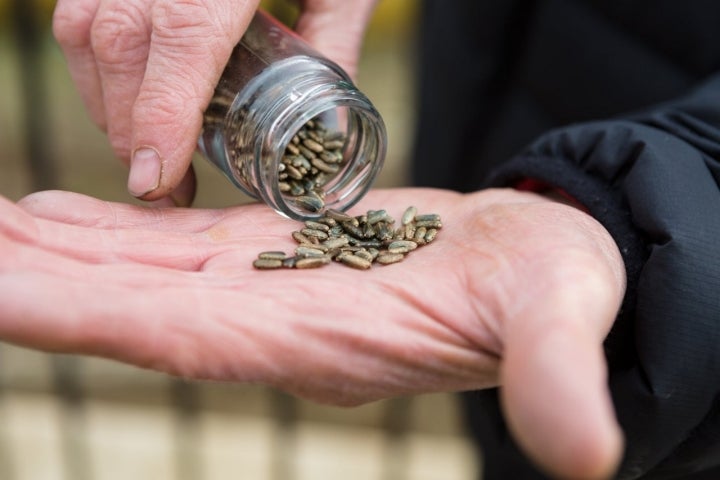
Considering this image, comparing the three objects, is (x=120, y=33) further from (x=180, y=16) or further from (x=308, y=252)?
(x=308, y=252)

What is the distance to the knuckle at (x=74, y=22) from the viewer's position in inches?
69.0

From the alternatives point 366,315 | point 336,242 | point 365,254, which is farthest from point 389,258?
point 366,315

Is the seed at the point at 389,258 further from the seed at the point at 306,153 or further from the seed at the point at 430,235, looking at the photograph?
the seed at the point at 306,153

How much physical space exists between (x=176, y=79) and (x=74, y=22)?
32cm

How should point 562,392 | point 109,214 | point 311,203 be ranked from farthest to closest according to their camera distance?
point 311,203
point 109,214
point 562,392

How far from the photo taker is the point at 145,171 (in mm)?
1632

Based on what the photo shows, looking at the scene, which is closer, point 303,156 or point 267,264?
point 267,264

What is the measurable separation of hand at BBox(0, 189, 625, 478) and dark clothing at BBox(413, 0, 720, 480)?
91mm

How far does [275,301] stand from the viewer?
4.03 ft

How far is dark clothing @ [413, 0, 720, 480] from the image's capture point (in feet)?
4.26

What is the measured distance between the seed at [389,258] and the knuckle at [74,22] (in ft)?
2.52

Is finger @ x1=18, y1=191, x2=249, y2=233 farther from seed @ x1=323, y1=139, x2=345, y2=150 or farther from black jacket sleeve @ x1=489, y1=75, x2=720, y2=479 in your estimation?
black jacket sleeve @ x1=489, y1=75, x2=720, y2=479

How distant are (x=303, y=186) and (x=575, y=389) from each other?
96cm

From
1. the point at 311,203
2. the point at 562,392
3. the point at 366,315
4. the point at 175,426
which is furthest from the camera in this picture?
the point at 175,426
